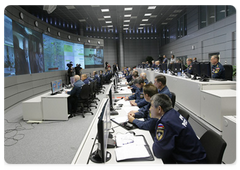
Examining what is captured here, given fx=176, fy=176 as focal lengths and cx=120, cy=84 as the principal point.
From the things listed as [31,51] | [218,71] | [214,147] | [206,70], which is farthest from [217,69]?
[31,51]

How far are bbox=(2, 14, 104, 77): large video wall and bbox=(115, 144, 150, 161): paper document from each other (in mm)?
4989

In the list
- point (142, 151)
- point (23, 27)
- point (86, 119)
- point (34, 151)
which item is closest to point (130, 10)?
point (23, 27)

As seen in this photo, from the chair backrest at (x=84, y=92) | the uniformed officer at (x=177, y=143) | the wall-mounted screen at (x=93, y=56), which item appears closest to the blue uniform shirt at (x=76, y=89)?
the chair backrest at (x=84, y=92)

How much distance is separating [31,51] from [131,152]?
7.06m

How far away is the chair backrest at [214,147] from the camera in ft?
4.63

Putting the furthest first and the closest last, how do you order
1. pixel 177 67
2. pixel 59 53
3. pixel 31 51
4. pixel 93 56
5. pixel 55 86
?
pixel 93 56, pixel 59 53, pixel 31 51, pixel 177 67, pixel 55 86

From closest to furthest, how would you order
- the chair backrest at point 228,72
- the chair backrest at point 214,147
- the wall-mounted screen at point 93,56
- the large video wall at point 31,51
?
the chair backrest at point 214,147 → the chair backrest at point 228,72 → the large video wall at point 31,51 → the wall-mounted screen at point 93,56

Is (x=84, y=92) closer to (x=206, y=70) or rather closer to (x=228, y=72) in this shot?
(x=206, y=70)

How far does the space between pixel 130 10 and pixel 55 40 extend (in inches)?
191

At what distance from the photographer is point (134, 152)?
61.2 inches

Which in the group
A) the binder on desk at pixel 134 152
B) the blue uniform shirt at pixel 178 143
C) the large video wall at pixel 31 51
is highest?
the large video wall at pixel 31 51

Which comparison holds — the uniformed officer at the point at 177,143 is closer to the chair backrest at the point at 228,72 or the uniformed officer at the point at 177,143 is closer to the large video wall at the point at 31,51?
the chair backrest at the point at 228,72

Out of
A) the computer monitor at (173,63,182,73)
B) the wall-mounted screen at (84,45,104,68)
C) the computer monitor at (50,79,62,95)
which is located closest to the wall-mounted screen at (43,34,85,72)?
the wall-mounted screen at (84,45,104,68)

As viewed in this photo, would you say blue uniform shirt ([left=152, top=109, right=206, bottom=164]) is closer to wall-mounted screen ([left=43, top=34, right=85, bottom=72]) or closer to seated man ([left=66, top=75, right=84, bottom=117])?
seated man ([left=66, top=75, right=84, bottom=117])
